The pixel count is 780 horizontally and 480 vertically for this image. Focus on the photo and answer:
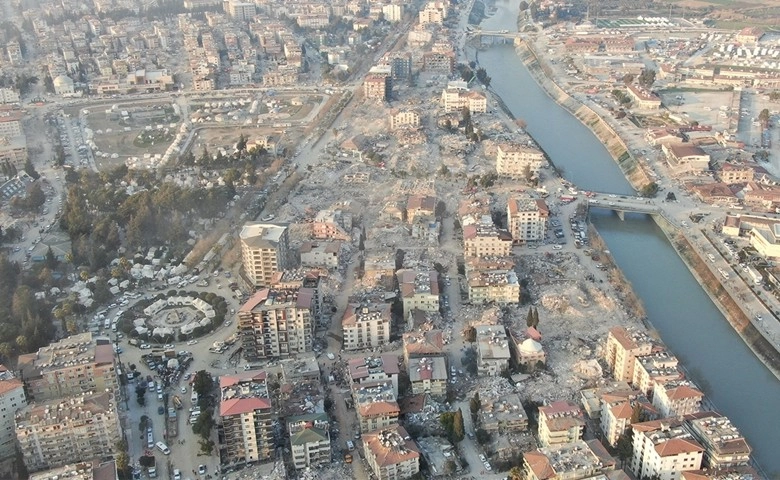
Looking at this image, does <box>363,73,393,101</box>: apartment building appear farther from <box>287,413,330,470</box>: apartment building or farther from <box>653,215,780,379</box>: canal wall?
→ <box>287,413,330,470</box>: apartment building

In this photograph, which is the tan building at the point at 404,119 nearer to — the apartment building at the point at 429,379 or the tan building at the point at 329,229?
the tan building at the point at 329,229

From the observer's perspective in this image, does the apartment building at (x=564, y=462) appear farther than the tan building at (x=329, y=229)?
No

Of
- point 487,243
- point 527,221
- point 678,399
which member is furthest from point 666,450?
point 527,221

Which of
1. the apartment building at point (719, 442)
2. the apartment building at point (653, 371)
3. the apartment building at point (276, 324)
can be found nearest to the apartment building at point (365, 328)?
the apartment building at point (276, 324)

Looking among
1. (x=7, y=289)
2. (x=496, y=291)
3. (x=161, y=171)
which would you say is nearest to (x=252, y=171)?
(x=161, y=171)

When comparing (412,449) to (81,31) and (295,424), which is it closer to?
(295,424)
